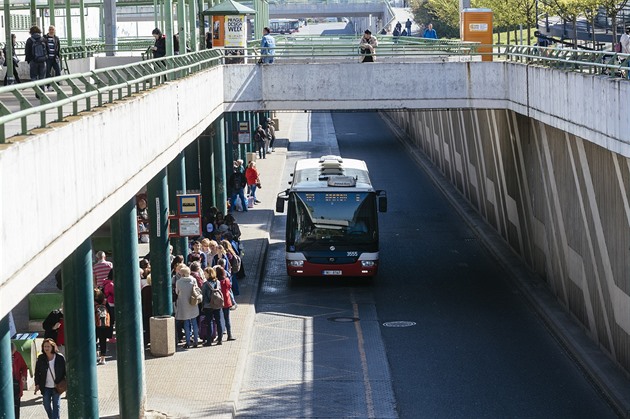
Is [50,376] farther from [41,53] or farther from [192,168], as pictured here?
[192,168]

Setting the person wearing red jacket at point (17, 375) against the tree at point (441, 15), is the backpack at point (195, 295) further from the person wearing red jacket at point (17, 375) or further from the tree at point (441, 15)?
the tree at point (441, 15)

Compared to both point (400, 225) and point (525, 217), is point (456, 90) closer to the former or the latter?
point (525, 217)

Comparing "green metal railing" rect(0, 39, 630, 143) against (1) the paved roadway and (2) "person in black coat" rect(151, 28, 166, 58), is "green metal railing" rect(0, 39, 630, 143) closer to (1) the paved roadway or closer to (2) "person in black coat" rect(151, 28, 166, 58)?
(2) "person in black coat" rect(151, 28, 166, 58)

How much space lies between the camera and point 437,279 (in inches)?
1248

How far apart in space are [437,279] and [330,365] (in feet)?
29.7

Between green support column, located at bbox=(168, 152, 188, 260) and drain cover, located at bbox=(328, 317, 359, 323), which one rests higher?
green support column, located at bbox=(168, 152, 188, 260)

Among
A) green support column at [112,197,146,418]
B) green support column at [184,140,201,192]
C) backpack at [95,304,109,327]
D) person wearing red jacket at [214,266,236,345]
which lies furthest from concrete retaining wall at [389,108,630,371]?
backpack at [95,304,109,327]

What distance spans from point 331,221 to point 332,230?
0.22 metres

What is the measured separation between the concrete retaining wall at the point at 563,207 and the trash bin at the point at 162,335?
7.81m

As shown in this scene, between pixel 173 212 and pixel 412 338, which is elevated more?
pixel 173 212

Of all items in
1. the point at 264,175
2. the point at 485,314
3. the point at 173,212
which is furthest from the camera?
the point at 264,175

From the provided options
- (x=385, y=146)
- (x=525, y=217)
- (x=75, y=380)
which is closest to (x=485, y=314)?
(x=525, y=217)

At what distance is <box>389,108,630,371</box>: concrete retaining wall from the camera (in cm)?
2186

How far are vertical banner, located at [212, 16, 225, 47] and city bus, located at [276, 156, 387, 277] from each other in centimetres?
701
